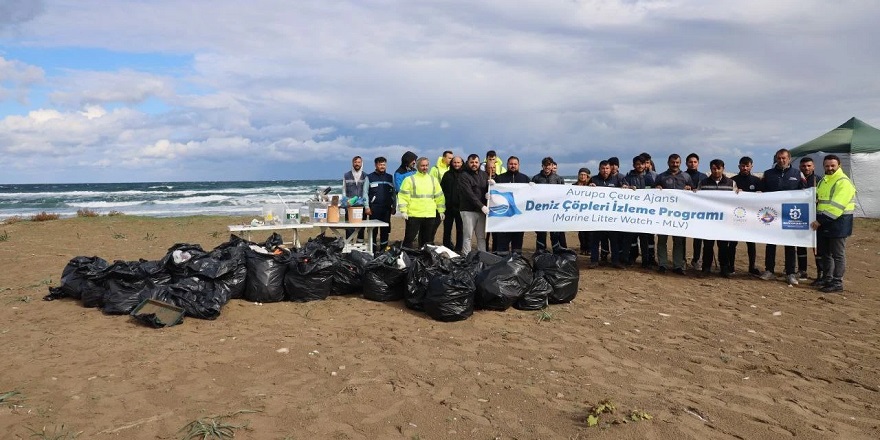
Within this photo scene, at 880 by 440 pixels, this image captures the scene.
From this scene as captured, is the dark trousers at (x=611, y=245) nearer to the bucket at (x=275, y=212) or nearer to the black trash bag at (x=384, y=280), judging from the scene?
→ the black trash bag at (x=384, y=280)

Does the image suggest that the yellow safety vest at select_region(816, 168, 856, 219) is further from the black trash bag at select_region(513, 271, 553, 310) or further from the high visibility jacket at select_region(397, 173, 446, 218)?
the high visibility jacket at select_region(397, 173, 446, 218)

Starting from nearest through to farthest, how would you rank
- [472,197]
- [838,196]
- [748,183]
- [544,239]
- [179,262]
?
1. [179,262]
2. [838,196]
3. [748,183]
4. [472,197]
5. [544,239]

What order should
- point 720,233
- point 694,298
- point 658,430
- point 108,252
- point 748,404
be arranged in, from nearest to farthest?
1. point 658,430
2. point 748,404
3. point 694,298
4. point 720,233
5. point 108,252

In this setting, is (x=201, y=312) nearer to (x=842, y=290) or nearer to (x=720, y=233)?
(x=720, y=233)

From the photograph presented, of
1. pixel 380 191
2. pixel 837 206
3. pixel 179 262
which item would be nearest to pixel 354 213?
pixel 380 191

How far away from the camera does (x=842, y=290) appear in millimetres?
7273

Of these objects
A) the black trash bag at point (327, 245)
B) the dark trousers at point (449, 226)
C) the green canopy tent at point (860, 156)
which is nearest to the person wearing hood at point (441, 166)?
the dark trousers at point (449, 226)

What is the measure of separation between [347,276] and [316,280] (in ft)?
1.28

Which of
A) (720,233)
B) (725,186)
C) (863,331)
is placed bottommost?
(863,331)

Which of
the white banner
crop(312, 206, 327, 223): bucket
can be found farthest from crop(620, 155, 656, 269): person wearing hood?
crop(312, 206, 327, 223): bucket

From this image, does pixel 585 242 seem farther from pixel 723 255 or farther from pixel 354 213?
pixel 354 213

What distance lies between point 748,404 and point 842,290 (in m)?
4.63

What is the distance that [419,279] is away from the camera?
6.19m

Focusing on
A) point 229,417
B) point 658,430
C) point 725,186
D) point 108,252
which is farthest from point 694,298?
point 108,252
